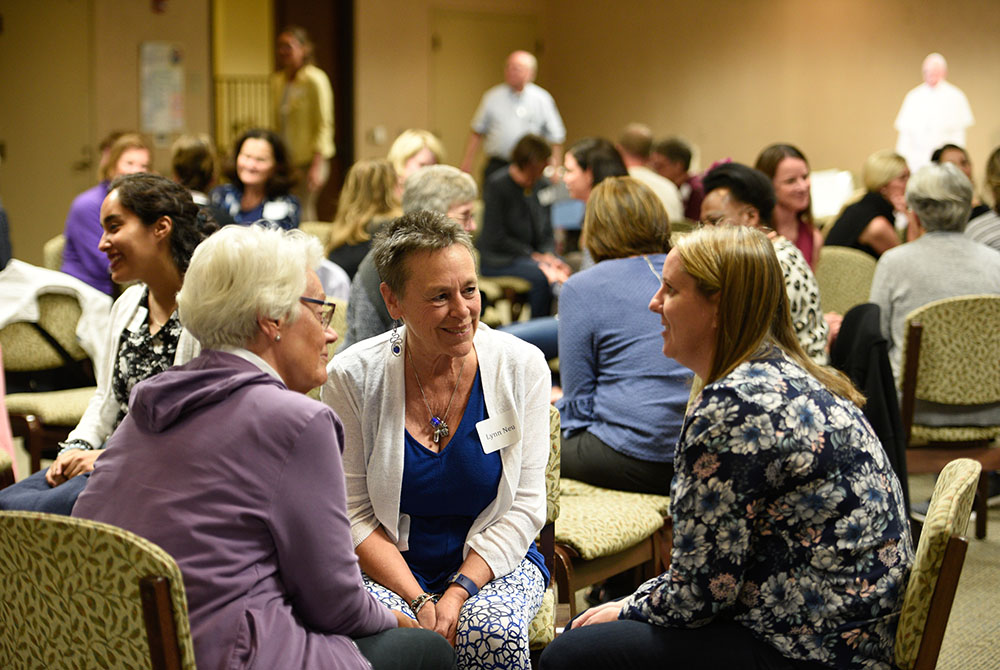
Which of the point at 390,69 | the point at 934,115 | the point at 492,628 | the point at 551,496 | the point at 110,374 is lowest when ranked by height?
the point at 492,628

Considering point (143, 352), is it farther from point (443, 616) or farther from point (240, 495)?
point (240, 495)

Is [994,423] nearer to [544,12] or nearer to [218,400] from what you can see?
[218,400]

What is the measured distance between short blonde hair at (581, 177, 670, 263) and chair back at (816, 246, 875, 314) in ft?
6.07

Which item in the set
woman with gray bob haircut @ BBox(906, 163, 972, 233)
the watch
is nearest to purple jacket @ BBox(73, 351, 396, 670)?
the watch

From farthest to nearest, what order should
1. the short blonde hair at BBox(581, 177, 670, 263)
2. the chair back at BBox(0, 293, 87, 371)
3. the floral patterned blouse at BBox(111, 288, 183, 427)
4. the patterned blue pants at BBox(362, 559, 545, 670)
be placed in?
the chair back at BBox(0, 293, 87, 371) → the short blonde hair at BBox(581, 177, 670, 263) → the floral patterned blouse at BBox(111, 288, 183, 427) → the patterned blue pants at BBox(362, 559, 545, 670)

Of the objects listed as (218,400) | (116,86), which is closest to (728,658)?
(218,400)

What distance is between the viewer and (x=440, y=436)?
2.33 meters

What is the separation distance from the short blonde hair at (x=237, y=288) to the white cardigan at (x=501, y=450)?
49 centimetres

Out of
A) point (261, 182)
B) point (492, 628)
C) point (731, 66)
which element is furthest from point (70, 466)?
point (731, 66)

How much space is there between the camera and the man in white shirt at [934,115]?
938 centimetres

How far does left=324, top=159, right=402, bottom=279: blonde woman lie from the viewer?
16.6ft

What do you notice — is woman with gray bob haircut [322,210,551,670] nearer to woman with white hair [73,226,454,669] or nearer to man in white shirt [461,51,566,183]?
woman with white hair [73,226,454,669]

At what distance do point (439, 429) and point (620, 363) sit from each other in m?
0.94

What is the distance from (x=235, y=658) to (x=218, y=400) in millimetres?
394
